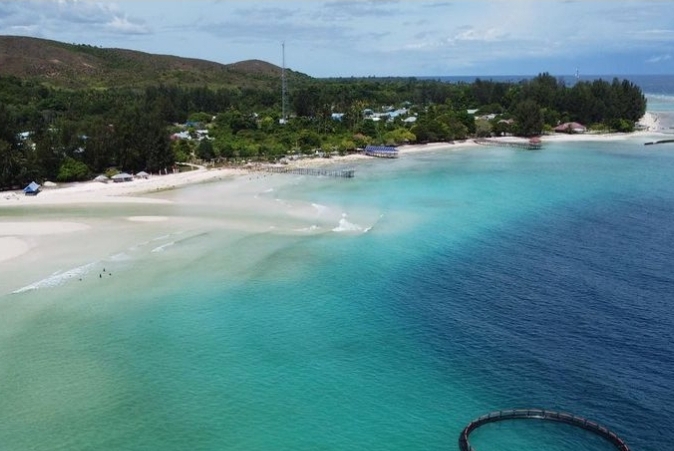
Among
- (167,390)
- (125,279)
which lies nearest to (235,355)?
(167,390)

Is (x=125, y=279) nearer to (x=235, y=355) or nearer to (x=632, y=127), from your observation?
(x=235, y=355)

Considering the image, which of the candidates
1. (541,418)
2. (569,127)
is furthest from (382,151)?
(541,418)

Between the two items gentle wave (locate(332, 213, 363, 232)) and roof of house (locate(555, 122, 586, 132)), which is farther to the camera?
roof of house (locate(555, 122, 586, 132))

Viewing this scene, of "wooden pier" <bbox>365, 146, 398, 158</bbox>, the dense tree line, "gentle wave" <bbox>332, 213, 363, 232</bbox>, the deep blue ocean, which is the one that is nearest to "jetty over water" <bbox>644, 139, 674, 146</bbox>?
the dense tree line

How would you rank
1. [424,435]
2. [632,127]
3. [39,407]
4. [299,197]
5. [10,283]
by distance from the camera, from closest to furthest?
[424,435]
[39,407]
[10,283]
[299,197]
[632,127]

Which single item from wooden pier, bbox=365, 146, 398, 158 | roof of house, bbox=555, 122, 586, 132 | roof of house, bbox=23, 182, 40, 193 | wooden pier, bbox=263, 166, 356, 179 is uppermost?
roof of house, bbox=555, 122, 586, 132

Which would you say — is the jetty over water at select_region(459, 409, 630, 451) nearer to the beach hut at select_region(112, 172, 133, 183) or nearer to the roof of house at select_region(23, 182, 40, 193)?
the roof of house at select_region(23, 182, 40, 193)

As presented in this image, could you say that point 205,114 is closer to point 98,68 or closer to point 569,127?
point 98,68
